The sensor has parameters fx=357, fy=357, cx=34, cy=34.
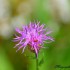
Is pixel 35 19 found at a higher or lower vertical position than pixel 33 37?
higher

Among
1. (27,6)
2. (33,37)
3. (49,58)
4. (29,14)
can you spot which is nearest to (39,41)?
(33,37)

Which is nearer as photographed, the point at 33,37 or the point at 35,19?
the point at 33,37

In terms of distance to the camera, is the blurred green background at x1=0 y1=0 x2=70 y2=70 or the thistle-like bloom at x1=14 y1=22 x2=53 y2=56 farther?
the blurred green background at x1=0 y1=0 x2=70 y2=70

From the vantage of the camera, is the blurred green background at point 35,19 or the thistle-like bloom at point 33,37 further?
the blurred green background at point 35,19

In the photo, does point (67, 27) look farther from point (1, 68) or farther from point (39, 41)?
point (39, 41)
